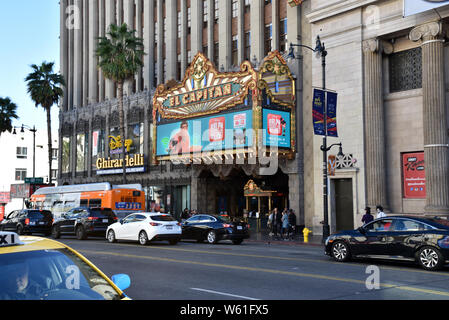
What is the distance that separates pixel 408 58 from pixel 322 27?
19.4 feet

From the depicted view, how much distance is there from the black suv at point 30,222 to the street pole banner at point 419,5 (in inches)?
953

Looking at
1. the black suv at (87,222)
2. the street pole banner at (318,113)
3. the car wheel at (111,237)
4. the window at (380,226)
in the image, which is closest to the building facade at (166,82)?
the street pole banner at (318,113)

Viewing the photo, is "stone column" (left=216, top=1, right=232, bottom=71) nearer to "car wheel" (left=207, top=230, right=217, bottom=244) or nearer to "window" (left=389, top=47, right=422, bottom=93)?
"window" (left=389, top=47, right=422, bottom=93)

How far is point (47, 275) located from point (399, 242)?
11905 millimetres

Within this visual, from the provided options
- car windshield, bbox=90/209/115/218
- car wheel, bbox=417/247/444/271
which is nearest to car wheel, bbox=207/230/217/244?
car windshield, bbox=90/209/115/218

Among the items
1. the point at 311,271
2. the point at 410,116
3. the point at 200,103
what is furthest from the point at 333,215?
the point at 311,271

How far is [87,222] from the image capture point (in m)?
26.7

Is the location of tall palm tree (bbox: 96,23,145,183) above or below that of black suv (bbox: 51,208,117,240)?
above

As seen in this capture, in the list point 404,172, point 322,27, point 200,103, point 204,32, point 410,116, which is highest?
point 204,32

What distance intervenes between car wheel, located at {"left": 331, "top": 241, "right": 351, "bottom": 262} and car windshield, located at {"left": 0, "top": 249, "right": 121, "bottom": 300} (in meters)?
12.0

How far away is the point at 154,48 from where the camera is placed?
47594 mm

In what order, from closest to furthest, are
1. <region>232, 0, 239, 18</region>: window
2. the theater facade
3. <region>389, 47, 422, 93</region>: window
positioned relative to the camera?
<region>389, 47, 422, 93</region>: window → the theater facade → <region>232, 0, 239, 18</region>: window

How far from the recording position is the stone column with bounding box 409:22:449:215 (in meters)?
25.0

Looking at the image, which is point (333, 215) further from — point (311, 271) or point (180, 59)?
point (180, 59)
